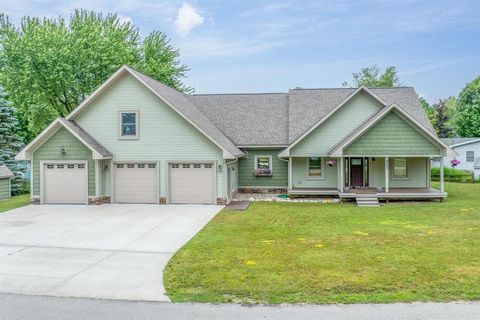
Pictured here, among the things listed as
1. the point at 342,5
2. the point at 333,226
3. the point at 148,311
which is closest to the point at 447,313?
the point at 148,311

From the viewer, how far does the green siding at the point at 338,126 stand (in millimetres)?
21562

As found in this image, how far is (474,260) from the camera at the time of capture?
885 cm

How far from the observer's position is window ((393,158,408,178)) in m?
21.4

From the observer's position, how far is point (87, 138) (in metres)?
19.4

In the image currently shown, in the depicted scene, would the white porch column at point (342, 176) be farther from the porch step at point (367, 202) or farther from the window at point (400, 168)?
the window at point (400, 168)

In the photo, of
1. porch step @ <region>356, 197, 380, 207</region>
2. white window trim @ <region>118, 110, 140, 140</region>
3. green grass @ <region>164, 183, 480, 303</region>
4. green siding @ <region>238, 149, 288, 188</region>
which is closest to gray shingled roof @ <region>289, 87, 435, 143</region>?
green siding @ <region>238, 149, 288, 188</region>

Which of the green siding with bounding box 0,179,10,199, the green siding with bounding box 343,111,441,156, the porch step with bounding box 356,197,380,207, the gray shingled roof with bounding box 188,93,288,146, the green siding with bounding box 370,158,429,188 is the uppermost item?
the gray shingled roof with bounding box 188,93,288,146

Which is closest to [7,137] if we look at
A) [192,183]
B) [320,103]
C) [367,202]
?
[192,183]

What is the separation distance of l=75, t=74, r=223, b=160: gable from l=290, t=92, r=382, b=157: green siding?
539 centimetres

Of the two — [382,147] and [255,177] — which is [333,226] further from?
[255,177]

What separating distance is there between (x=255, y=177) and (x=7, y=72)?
21.2 meters

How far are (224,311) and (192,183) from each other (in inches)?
530

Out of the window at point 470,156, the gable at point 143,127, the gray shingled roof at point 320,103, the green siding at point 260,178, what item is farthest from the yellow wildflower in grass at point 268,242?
the window at point 470,156

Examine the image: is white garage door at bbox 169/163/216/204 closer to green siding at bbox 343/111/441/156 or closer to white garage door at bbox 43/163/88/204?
white garage door at bbox 43/163/88/204
